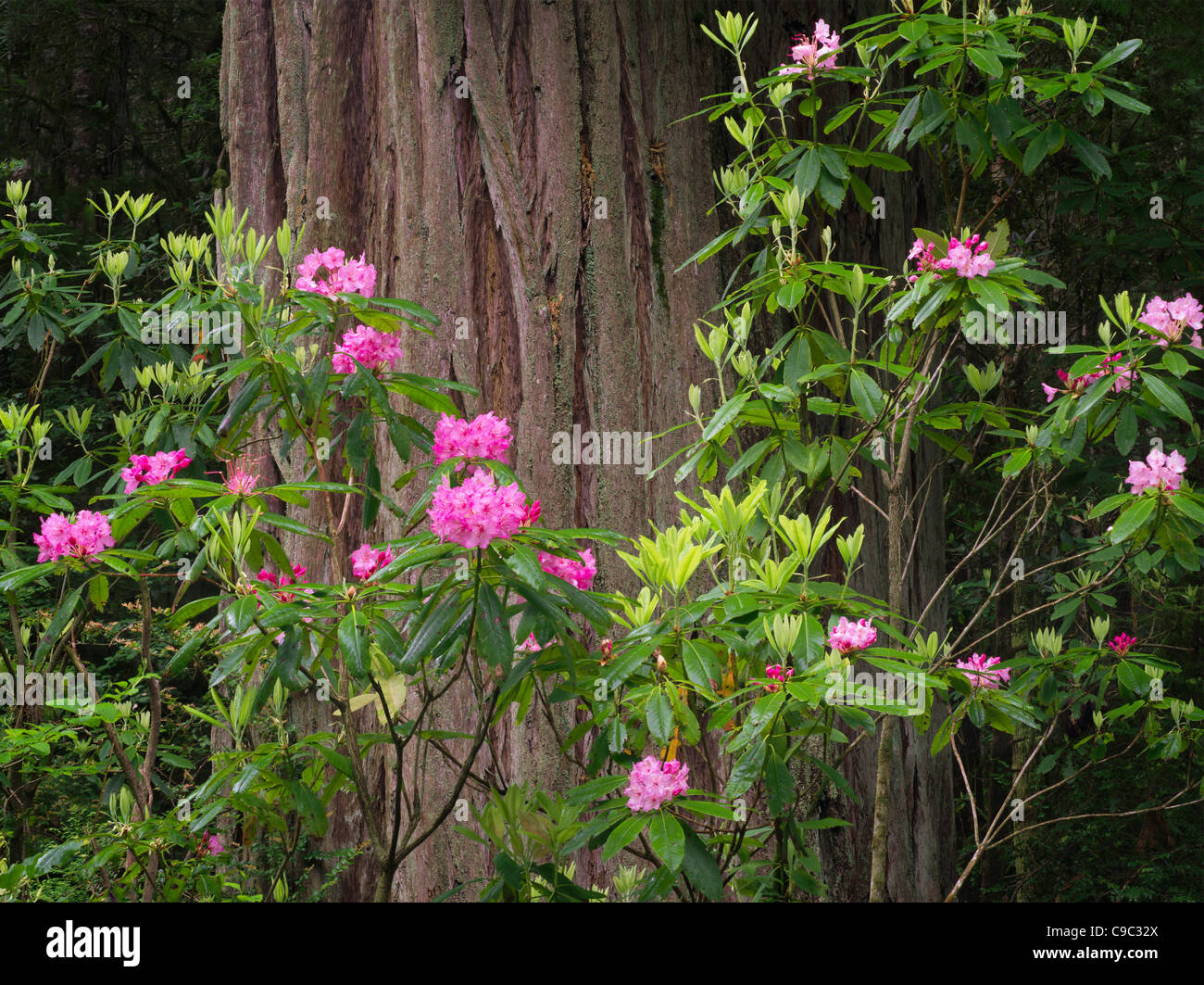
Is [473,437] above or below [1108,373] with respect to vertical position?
below

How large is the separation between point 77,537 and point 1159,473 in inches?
84.4

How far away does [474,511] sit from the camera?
151 cm

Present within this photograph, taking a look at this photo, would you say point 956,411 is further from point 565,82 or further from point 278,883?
point 278,883

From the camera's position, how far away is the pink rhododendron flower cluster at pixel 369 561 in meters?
1.85

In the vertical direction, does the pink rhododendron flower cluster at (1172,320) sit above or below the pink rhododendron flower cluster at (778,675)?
above

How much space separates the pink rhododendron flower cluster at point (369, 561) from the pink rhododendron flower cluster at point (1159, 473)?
1.49 meters

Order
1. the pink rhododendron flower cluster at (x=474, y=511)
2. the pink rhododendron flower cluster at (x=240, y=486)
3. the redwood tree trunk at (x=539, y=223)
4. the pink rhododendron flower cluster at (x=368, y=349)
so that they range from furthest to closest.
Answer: the redwood tree trunk at (x=539, y=223)
the pink rhododendron flower cluster at (x=368, y=349)
the pink rhododendron flower cluster at (x=240, y=486)
the pink rhododendron flower cluster at (x=474, y=511)

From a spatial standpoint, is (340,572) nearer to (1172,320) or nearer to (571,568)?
(571,568)

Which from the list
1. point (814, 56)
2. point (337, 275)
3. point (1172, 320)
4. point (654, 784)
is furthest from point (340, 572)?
point (1172, 320)

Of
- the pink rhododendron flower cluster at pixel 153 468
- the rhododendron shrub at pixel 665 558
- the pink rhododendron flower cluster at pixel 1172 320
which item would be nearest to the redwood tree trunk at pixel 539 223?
the rhododendron shrub at pixel 665 558

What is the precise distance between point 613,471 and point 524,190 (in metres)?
0.73

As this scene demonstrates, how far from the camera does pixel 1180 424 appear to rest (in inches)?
239

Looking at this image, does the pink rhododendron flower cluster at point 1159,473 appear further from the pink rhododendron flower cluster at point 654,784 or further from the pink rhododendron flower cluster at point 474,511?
the pink rhododendron flower cluster at point 474,511

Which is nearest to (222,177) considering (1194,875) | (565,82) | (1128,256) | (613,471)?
(565,82)
